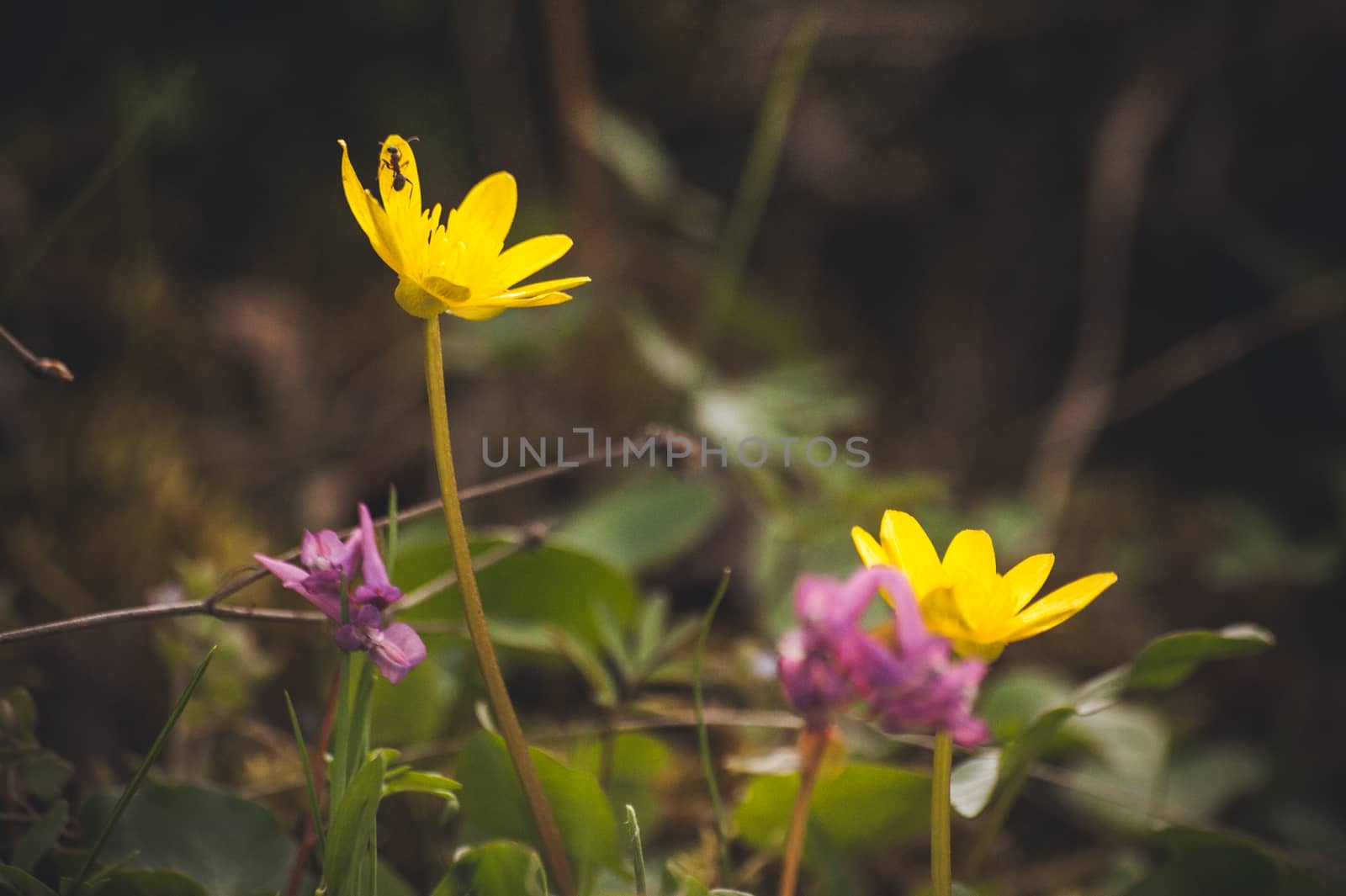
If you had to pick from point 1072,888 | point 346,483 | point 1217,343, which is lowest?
point 1072,888

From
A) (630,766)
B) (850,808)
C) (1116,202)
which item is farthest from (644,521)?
(1116,202)

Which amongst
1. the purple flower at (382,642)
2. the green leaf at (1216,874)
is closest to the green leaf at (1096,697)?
the green leaf at (1216,874)

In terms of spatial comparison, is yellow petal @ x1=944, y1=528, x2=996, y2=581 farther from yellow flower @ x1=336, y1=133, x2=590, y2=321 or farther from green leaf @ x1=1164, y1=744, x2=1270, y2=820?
green leaf @ x1=1164, y1=744, x2=1270, y2=820

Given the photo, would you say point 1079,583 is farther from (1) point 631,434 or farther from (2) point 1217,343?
(2) point 1217,343

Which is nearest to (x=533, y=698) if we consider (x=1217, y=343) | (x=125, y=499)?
(x=125, y=499)

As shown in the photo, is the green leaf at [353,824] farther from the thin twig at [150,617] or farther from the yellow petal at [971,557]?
the yellow petal at [971,557]

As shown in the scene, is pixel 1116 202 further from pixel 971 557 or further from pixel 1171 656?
pixel 971 557
